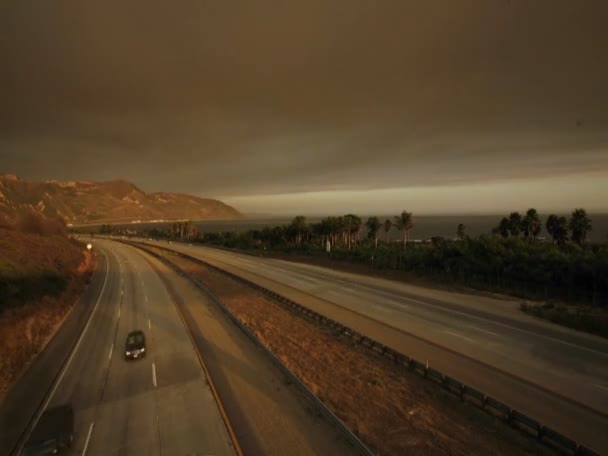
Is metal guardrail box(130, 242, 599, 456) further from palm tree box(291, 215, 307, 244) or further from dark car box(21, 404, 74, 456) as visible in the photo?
palm tree box(291, 215, 307, 244)

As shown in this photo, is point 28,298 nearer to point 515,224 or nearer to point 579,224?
point 579,224

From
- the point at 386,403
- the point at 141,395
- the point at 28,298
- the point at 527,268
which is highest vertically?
the point at 527,268

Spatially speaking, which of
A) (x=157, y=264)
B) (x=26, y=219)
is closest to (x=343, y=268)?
(x=157, y=264)

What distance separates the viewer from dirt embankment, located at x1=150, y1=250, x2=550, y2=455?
31.4 ft

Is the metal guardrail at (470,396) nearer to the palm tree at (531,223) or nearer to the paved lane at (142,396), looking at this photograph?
the paved lane at (142,396)

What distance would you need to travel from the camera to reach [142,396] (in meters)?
12.8

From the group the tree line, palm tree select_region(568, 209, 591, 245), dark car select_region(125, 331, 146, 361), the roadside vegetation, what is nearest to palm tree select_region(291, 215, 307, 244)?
the roadside vegetation

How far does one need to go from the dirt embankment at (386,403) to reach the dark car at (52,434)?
29.3 feet

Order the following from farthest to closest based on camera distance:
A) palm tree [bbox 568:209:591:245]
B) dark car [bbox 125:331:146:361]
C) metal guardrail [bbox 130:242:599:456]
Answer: palm tree [bbox 568:209:591:245] < dark car [bbox 125:331:146:361] < metal guardrail [bbox 130:242:599:456]

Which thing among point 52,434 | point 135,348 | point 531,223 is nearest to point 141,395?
point 52,434

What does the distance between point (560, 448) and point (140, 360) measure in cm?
1894

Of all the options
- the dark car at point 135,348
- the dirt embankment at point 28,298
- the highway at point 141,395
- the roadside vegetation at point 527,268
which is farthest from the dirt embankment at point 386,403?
the roadside vegetation at point 527,268

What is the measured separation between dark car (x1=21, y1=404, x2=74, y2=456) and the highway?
65 centimetres

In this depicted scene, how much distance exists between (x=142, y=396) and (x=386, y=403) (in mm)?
10672
